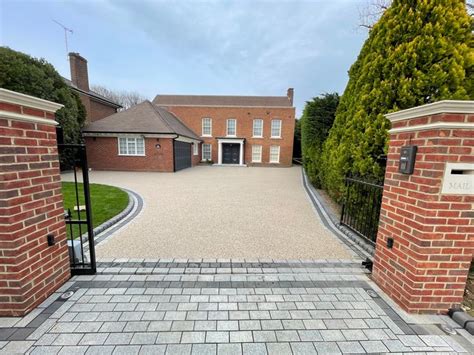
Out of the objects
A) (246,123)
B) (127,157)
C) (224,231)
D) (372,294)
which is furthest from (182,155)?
(372,294)

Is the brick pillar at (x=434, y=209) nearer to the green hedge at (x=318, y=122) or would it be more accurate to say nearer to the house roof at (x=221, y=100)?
the green hedge at (x=318, y=122)

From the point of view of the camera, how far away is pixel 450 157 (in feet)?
6.17

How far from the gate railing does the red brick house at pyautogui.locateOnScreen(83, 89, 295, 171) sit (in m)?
12.0

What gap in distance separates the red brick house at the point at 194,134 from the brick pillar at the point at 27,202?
40.1ft

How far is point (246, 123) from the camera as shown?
2233 cm

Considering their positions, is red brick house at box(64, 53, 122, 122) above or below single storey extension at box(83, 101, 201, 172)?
above

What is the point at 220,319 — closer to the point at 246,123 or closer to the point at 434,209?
the point at 434,209

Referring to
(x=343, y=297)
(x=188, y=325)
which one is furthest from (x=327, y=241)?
(x=188, y=325)

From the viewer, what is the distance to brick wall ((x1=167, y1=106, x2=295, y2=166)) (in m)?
22.0

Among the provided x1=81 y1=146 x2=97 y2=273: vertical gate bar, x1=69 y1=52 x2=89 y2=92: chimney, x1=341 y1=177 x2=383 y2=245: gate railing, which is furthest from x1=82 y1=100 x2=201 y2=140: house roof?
x1=341 y1=177 x2=383 y2=245: gate railing

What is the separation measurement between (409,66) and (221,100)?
23.8m

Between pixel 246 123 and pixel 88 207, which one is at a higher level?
pixel 246 123

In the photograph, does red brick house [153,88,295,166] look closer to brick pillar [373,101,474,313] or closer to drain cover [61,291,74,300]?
brick pillar [373,101,474,313]

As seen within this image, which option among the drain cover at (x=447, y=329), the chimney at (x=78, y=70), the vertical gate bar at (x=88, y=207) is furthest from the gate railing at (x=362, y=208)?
the chimney at (x=78, y=70)
